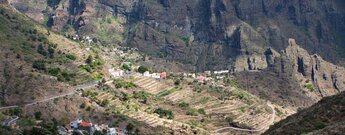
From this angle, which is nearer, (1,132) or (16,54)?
(1,132)

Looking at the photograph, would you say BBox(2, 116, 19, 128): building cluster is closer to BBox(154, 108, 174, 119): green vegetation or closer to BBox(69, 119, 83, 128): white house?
BBox(69, 119, 83, 128): white house

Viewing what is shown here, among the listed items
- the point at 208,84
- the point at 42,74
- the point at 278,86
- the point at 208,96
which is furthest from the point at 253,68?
the point at 42,74

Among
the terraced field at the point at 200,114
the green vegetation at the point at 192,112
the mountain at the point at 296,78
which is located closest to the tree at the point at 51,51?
the terraced field at the point at 200,114

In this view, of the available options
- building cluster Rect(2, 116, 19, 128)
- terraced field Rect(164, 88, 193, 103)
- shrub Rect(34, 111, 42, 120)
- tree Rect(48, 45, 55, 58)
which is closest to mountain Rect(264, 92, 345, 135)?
building cluster Rect(2, 116, 19, 128)

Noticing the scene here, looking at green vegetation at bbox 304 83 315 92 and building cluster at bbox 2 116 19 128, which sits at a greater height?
building cluster at bbox 2 116 19 128

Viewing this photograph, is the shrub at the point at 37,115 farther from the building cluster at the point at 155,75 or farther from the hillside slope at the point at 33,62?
the building cluster at the point at 155,75

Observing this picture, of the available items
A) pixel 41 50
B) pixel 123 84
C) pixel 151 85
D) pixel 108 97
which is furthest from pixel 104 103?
pixel 41 50

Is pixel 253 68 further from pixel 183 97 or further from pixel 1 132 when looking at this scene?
pixel 1 132
